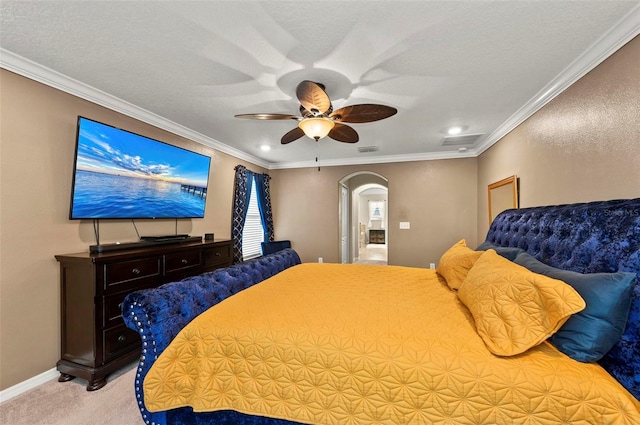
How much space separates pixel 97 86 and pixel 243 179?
2.42 metres

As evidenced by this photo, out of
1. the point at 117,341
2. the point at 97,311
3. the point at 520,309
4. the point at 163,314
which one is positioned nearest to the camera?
the point at 520,309

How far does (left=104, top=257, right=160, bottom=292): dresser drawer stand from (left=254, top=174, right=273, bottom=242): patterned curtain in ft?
9.35

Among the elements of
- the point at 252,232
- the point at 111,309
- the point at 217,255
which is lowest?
the point at 111,309

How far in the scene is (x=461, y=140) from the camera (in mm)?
4039

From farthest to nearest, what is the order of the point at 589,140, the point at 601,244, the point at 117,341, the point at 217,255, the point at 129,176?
the point at 217,255 → the point at 129,176 → the point at 117,341 → the point at 589,140 → the point at 601,244

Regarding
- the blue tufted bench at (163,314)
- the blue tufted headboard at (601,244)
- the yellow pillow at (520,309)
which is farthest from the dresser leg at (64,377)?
the blue tufted headboard at (601,244)

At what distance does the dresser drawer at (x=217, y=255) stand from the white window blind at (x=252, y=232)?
1.20 metres

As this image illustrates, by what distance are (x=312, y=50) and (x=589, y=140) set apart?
2.17m

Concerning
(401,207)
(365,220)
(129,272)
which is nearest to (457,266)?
(129,272)

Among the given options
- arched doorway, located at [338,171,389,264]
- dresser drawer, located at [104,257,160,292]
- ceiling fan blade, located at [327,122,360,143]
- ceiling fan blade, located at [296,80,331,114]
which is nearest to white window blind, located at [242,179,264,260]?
arched doorway, located at [338,171,389,264]

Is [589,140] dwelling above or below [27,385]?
above

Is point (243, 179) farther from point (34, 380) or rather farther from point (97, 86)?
point (34, 380)

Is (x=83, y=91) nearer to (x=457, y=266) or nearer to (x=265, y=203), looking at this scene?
(x=265, y=203)

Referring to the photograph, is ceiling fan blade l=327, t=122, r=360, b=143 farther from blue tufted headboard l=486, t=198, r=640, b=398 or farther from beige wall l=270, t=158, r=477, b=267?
beige wall l=270, t=158, r=477, b=267
